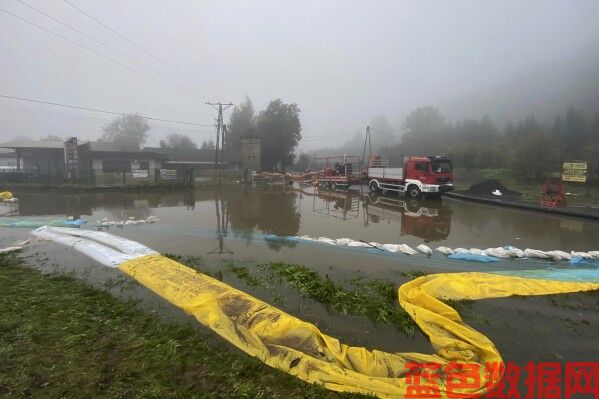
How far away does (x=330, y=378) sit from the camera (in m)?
3.00

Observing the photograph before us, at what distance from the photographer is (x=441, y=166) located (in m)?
18.4

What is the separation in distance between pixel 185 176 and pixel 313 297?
81.9 ft

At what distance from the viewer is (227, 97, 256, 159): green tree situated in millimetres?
60475

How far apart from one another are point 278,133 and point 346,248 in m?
44.6

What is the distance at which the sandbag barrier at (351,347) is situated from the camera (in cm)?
300

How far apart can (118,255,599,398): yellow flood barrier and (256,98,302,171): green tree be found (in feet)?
151

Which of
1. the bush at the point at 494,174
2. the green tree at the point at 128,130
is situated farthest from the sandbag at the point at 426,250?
the green tree at the point at 128,130

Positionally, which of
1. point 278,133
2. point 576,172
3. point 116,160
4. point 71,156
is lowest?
point 576,172

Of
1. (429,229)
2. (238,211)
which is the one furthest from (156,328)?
(238,211)

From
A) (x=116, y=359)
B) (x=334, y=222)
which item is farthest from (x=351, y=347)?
(x=334, y=222)

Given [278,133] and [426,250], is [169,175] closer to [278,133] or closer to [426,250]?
[426,250]

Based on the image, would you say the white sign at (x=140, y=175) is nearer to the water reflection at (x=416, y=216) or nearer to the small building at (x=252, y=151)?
the water reflection at (x=416, y=216)

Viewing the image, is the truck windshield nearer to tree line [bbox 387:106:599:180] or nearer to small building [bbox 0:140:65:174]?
tree line [bbox 387:106:599:180]

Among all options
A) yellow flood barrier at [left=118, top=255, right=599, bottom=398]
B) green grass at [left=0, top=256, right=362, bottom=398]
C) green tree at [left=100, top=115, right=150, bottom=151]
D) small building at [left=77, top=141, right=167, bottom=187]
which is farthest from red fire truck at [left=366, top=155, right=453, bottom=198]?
green tree at [left=100, top=115, right=150, bottom=151]
